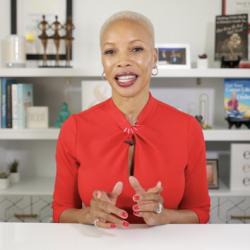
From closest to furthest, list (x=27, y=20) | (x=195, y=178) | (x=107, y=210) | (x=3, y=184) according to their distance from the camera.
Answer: (x=107, y=210) → (x=195, y=178) → (x=3, y=184) → (x=27, y=20)

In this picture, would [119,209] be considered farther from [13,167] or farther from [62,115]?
[13,167]

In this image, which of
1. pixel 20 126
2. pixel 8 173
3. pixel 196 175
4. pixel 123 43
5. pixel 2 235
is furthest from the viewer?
pixel 8 173

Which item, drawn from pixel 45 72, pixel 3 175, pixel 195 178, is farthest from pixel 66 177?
pixel 3 175

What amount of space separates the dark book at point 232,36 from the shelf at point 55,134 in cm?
42

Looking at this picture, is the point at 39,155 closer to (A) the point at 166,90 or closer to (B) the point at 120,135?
(A) the point at 166,90

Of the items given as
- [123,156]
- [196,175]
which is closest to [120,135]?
[123,156]

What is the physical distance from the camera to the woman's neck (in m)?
1.38

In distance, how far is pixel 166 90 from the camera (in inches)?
104

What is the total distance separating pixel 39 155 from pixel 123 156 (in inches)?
58.7

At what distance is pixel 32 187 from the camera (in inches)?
96.8

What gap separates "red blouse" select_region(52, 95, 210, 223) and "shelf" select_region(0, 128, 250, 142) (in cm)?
96

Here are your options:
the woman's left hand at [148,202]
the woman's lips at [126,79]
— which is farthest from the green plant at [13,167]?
the woman's left hand at [148,202]

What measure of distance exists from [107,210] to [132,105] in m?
0.45

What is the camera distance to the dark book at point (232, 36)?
7.83 feet
